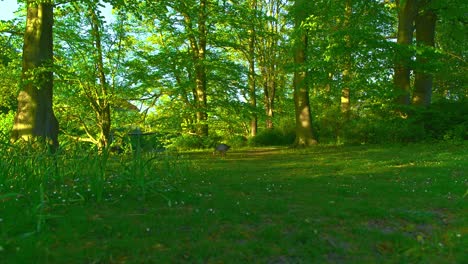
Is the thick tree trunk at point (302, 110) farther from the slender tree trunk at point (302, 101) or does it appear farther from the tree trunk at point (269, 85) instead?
the tree trunk at point (269, 85)

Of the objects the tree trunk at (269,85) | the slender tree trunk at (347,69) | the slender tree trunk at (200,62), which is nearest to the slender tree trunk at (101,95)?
the slender tree trunk at (200,62)

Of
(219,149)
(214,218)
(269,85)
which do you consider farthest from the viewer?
(269,85)

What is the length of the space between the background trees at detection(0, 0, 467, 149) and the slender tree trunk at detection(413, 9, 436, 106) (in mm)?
54

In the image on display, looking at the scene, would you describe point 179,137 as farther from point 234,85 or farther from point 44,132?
point 44,132

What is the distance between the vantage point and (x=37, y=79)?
1298 centimetres

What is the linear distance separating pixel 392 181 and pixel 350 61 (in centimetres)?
1259

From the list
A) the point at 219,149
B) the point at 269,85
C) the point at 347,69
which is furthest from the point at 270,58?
the point at 219,149

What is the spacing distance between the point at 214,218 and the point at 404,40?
1791 cm

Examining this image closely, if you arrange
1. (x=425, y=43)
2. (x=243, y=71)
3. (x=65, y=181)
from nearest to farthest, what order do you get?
(x=65, y=181), (x=425, y=43), (x=243, y=71)

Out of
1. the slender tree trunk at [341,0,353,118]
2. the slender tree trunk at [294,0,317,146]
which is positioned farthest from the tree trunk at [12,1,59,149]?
the slender tree trunk at [341,0,353,118]

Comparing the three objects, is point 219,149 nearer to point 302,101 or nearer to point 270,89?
point 302,101

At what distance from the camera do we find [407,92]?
2072cm

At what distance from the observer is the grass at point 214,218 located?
4.08 m

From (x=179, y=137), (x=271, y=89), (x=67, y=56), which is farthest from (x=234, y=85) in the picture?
(x=271, y=89)
